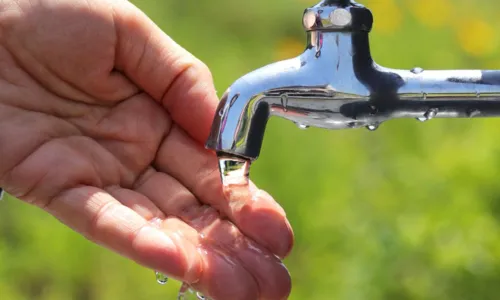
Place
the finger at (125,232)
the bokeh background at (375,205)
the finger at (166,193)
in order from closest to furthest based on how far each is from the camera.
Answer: the finger at (125,232)
the finger at (166,193)
the bokeh background at (375,205)

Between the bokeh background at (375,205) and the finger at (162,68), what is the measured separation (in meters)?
0.45

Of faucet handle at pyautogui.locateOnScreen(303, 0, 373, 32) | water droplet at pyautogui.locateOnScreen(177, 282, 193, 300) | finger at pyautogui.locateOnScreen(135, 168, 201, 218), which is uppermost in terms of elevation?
faucet handle at pyautogui.locateOnScreen(303, 0, 373, 32)

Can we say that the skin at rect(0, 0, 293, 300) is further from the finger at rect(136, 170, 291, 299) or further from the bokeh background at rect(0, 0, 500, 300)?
the bokeh background at rect(0, 0, 500, 300)

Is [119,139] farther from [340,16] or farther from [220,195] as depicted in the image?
[340,16]

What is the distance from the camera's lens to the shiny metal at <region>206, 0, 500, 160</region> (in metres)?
0.66

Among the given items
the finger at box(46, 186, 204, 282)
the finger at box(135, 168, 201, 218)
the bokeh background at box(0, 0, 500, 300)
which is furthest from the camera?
the bokeh background at box(0, 0, 500, 300)

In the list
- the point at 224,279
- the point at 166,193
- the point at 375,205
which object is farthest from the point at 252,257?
the point at 375,205

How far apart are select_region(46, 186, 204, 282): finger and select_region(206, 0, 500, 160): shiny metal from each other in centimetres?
10

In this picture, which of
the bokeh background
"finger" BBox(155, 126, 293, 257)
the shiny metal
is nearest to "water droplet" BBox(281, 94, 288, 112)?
the shiny metal

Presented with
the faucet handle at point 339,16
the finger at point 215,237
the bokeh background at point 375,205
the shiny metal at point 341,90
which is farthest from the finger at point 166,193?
the bokeh background at point 375,205

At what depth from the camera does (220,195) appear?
77 centimetres

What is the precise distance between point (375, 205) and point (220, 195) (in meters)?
0.63

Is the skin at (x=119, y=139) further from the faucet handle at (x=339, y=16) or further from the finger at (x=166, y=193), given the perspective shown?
the faucet handle at (x=339, y=16)

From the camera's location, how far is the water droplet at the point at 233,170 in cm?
69
